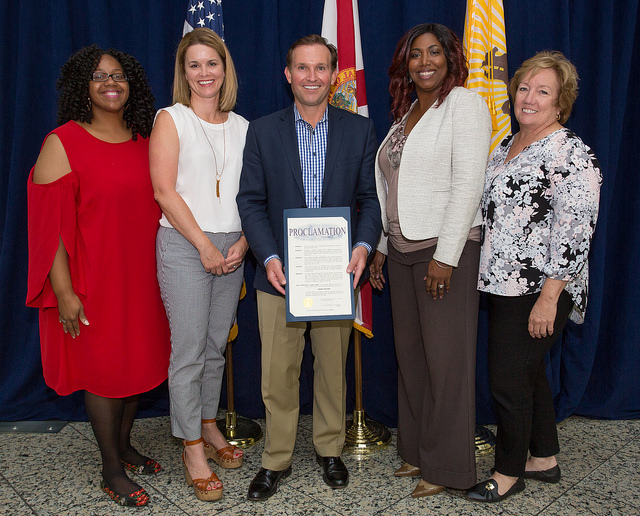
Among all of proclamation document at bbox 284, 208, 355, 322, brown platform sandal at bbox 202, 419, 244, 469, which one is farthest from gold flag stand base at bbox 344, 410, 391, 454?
proclamation document at bbox 284, 208, 355, 322

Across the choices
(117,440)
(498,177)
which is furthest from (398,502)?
(498,177)

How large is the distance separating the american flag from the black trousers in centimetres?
181

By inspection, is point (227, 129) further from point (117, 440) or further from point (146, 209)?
point (117, 440)

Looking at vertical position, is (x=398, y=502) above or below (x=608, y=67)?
below

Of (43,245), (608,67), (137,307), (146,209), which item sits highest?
(608,67)

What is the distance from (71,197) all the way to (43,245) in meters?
0.21

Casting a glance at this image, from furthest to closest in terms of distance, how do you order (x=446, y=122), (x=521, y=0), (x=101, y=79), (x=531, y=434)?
(x=521, y=0) → (x=531, y=434) → (x=101, y=79) → (x=446, y=122)

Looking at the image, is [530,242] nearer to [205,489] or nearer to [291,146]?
Result: [291,146]

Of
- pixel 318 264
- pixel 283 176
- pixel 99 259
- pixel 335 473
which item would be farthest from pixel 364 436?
pixel 99 259

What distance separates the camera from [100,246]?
204cm

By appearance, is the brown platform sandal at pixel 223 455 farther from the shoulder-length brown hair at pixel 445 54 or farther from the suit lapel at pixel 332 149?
the shoulder-length brown hair at pixel 445 54

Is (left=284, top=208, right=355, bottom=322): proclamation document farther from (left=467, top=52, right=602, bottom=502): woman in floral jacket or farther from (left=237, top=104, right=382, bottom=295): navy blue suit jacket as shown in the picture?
(left=467, top=52, right=602, bottom=502): woman in floral jacket

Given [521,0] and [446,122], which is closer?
[446,122]

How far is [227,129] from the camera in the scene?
2.17 metres
